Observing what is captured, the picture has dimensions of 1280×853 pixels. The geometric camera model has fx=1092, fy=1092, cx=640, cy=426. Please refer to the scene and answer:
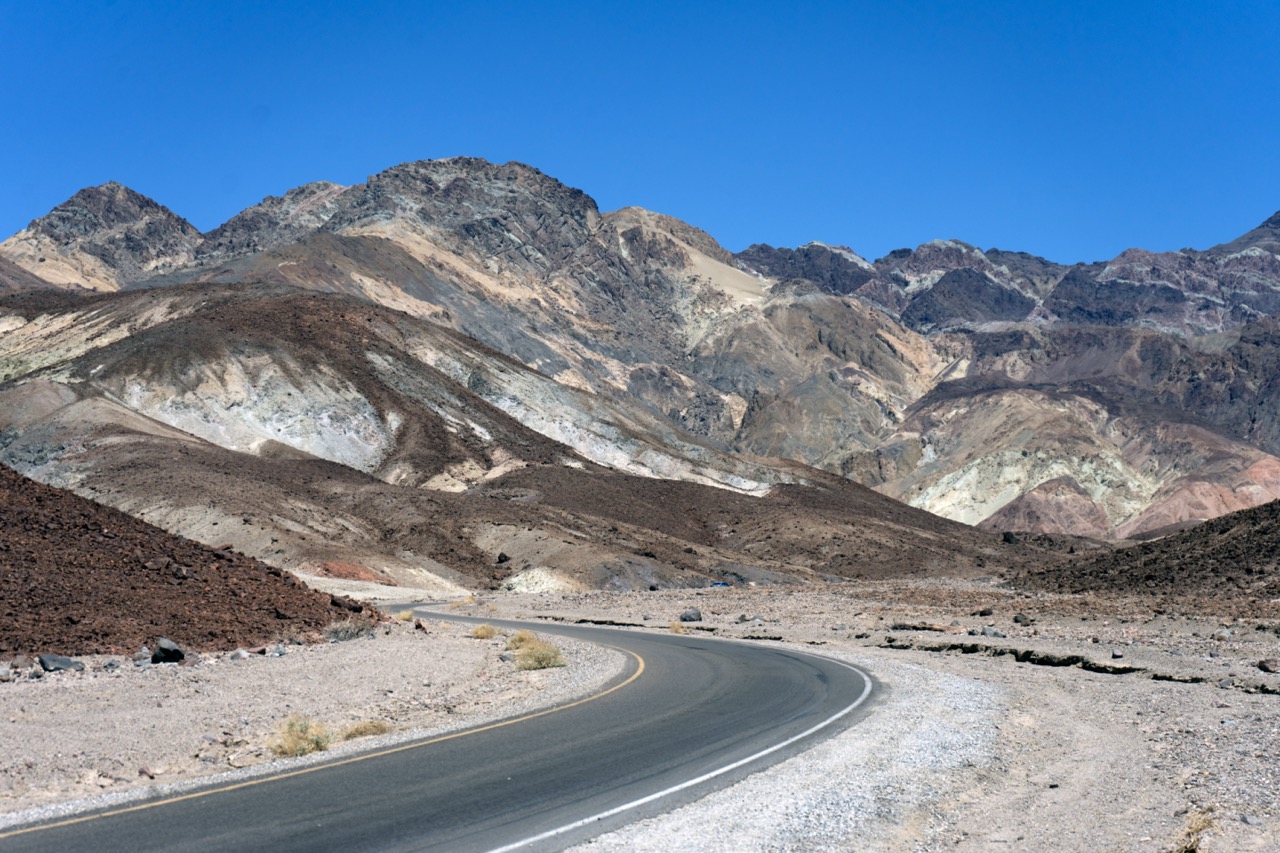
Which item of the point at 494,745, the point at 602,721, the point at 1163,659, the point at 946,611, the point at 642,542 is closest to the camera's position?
the point at 494,745

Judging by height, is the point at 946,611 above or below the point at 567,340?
below

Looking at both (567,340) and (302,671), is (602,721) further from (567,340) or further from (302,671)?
(567,340)

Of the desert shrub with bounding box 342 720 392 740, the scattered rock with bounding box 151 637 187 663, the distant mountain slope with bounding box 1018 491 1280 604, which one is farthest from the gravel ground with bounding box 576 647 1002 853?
the distant mountain slope with bounding box 1018 491 1280 604

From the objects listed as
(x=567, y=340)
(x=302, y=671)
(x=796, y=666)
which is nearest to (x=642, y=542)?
(x=796, y=666)

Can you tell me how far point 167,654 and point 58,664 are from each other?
6.32 feet

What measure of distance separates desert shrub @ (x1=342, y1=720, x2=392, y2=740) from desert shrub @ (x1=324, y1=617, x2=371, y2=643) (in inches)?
361

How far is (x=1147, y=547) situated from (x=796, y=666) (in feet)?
97.9

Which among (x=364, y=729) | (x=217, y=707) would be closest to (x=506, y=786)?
(x=364, y=729)

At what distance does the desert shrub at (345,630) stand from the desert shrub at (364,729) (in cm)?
917

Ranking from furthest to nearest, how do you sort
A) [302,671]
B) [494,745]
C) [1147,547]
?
[1147,547], [302,671], [494,745]

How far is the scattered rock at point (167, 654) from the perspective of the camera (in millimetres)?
18969

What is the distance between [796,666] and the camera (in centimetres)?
2389

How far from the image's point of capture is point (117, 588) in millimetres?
21703

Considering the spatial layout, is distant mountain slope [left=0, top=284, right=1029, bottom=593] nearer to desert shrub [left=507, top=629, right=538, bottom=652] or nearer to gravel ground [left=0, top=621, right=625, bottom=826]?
desert shrub [left=507, top=629, right=538, bottom=652]
